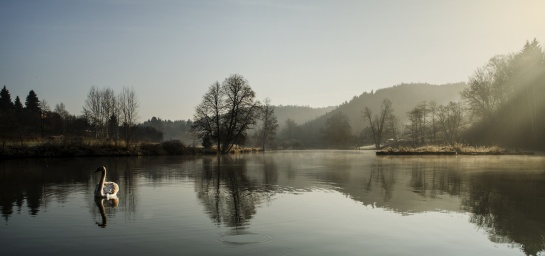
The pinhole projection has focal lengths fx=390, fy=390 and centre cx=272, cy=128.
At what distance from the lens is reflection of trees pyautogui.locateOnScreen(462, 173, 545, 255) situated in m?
8.98

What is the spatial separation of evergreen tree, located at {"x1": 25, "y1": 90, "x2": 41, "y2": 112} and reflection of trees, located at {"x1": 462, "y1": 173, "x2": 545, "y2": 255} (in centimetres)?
12482

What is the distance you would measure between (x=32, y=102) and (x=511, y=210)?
131 meters

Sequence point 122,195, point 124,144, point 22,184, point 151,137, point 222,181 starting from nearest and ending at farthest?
point 122,195 → point 22,184 → point 222,181 → point 124,144 → point 151,137

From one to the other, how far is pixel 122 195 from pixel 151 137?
12818cm

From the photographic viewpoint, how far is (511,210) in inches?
482

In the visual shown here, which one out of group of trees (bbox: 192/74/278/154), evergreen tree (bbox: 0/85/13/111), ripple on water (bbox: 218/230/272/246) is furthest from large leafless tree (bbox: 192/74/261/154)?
evergreen tree (bbox: 0/85/13/111)

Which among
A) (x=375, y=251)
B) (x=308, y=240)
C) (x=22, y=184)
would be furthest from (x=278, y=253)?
(x=22, y=184)

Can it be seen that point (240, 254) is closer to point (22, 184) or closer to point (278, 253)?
point (278, 253)

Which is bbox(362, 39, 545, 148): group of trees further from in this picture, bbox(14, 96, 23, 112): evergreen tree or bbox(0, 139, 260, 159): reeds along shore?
bbox(14, 96, 23, 112): evergreen tree

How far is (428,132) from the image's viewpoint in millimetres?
118562

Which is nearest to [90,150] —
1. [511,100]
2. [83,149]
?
[83,149]

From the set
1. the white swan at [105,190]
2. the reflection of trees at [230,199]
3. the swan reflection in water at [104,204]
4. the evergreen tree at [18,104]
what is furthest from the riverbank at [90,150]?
the evergreen tree at [18,104]

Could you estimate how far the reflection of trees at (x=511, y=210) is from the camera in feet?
29.5

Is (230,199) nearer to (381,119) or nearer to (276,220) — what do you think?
(276,220)
